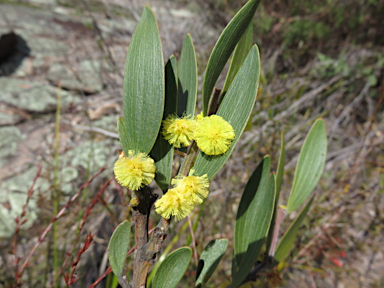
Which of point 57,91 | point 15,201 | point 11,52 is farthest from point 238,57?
point 11,52

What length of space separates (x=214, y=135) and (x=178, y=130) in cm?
5

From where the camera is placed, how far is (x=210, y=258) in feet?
1.52

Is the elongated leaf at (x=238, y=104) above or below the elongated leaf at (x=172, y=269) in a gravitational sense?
above

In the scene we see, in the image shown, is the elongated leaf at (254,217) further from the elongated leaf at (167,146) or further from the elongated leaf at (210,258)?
the elongated leaf at (167,146)

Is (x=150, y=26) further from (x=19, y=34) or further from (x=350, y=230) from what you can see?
(x=19, y=34)

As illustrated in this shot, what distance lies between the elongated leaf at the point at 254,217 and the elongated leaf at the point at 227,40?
214 millimetres

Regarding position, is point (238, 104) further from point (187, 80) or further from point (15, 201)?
point (15, 201)

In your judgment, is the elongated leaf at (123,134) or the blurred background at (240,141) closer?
the elongated leaf at (123,134)

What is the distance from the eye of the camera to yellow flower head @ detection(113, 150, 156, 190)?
33cm

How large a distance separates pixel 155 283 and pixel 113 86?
189 centimetres

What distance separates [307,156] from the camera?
1.95 feet

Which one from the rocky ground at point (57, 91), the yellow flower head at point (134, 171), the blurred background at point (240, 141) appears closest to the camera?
the yellow flower head at point (134, 171)

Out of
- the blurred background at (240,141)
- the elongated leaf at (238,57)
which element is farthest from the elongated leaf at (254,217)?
the blurred background at (240,141)

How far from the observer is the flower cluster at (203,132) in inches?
14.0
